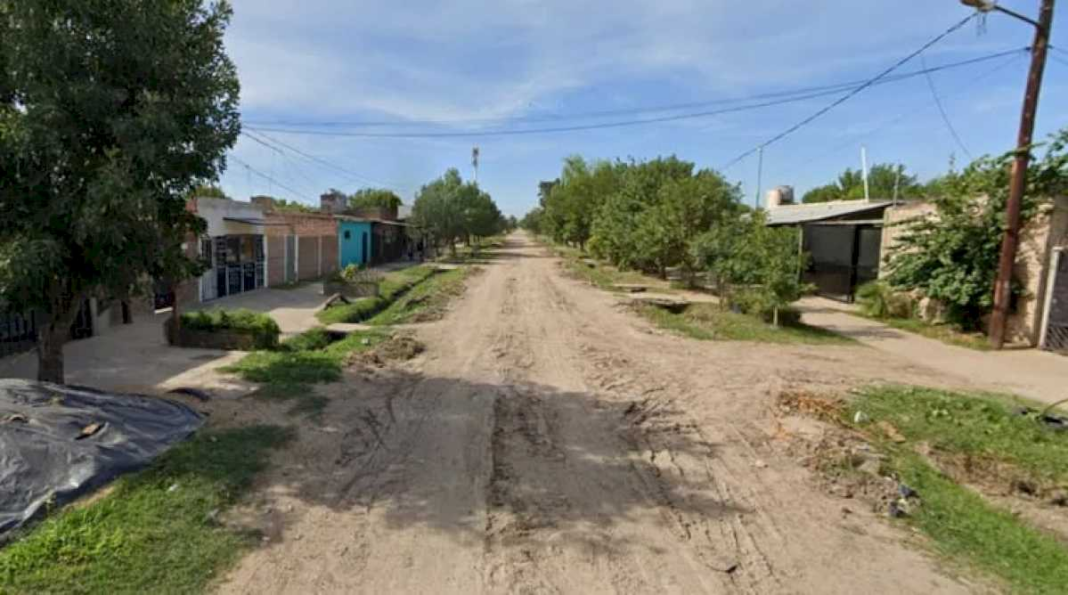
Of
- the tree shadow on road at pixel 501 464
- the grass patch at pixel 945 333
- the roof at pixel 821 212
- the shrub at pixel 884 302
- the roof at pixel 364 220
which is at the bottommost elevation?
the tree shadow on road at pixel 501 464

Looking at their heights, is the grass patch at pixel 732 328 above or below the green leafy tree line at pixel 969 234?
below

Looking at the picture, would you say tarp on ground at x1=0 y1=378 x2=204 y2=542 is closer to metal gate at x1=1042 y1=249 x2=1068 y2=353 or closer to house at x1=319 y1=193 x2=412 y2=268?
metal gate at x1=1042 y1=249 x2=1068 y2=353

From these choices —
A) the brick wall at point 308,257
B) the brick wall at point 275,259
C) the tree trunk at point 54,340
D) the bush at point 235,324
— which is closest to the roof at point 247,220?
the brick wall at point 275,259

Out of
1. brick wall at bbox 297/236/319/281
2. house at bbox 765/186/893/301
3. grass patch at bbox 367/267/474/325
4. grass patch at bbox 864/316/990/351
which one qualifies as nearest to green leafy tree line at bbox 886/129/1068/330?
grass patch at bbox 864/316/990/351

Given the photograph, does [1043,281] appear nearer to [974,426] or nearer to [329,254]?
[974,426]

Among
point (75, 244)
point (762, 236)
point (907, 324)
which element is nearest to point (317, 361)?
point (75, 244)

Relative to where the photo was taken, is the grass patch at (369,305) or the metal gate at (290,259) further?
the metal gate at (290,259)

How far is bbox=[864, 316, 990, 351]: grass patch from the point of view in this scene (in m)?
12.1

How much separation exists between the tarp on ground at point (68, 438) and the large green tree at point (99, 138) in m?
1.01

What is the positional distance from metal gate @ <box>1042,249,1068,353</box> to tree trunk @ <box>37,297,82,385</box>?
53.5 ft

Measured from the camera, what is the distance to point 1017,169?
11.4 meters

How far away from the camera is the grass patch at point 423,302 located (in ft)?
47.7

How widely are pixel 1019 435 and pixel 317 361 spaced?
9.39 meters

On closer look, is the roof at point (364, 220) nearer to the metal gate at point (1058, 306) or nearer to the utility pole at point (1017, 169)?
the utility pole at point (1017, 169)
